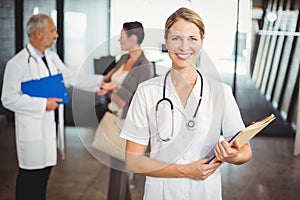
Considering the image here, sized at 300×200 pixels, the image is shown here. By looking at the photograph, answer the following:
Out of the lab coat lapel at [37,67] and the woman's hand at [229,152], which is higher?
the lab coat lapel at [37,67]

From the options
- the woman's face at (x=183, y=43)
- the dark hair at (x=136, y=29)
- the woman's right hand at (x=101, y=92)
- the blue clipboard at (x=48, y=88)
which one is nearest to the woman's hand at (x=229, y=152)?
the woman's face at (x=183, y=43)

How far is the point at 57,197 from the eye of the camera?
2.46 metres

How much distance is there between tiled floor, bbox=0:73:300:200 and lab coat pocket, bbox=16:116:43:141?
0.59 feet

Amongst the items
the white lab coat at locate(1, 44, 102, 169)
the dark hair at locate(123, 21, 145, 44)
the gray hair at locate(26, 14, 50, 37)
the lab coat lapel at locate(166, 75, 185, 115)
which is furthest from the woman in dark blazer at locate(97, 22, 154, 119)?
the gray hair at locate(26, 14, 50, 37)

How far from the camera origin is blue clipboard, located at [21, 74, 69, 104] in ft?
7.03

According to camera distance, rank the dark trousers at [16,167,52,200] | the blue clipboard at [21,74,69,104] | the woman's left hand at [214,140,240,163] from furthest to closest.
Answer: the dark trousers at [16,167,52,200] → the blue clipboard at [21,74,69,104] → the woman's left hand at [214,140,240,163]

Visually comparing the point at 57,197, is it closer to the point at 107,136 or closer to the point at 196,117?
the point at 107,136

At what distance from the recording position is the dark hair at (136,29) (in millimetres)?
1535

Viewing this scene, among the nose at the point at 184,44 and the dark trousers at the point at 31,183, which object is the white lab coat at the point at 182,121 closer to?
the nose at the point at 184,44

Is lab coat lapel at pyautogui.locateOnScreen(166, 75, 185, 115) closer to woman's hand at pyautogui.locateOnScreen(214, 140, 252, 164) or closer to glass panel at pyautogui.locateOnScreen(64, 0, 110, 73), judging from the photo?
woman's hand at pyautogui.locateOnScreen(214, 140, 252, 164)

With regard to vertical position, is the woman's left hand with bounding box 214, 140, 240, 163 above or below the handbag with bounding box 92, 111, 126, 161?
above

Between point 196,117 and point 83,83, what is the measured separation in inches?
21.6

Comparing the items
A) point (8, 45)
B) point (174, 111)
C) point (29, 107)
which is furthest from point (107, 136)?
point (8, 45)

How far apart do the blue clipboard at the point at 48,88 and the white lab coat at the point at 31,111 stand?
2 cm
